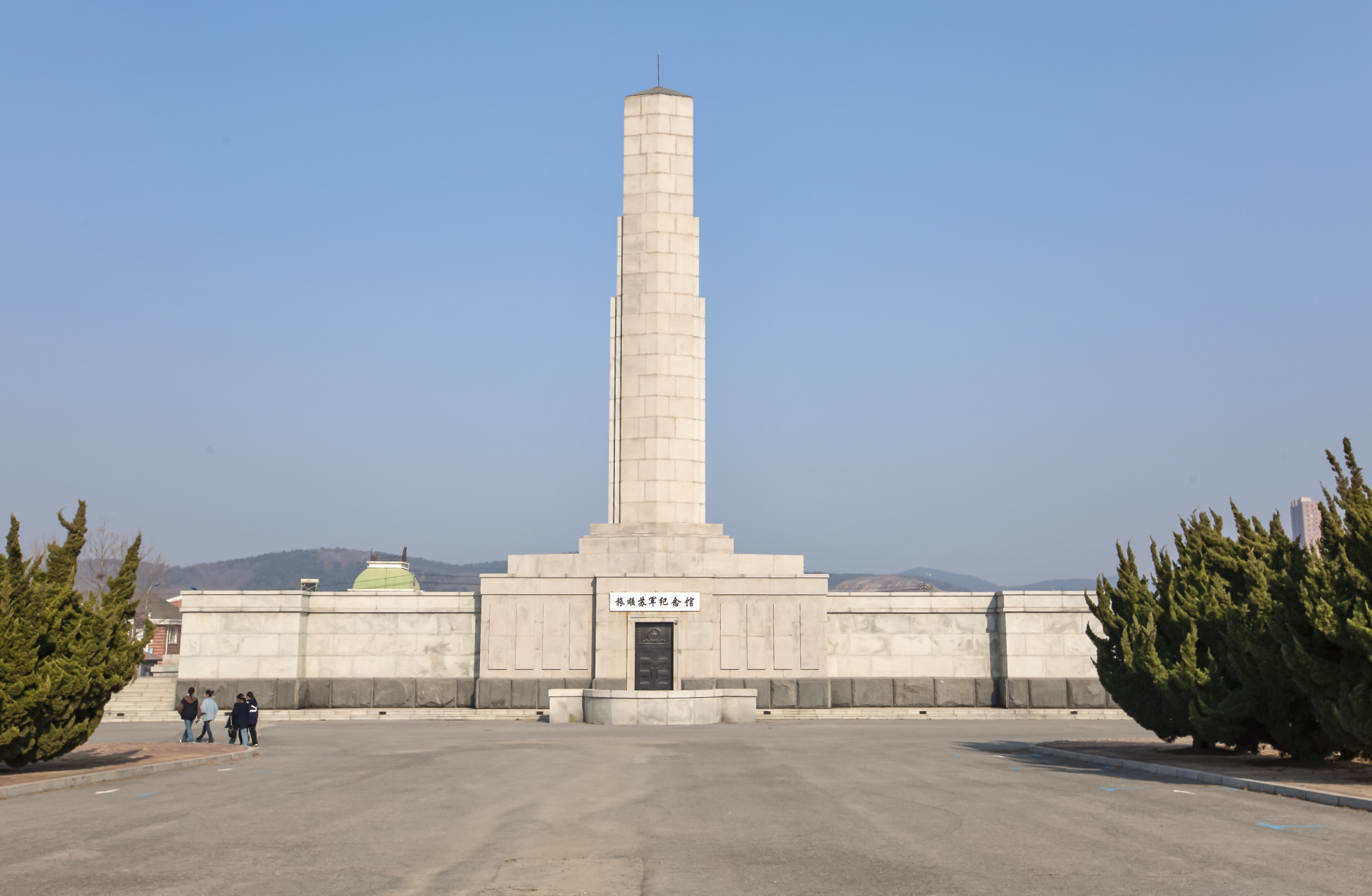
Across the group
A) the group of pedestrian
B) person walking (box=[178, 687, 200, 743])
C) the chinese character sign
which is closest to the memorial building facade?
the chinese character sign

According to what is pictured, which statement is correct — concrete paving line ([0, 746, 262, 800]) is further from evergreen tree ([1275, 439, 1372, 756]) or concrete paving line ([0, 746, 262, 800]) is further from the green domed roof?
the green domed roof

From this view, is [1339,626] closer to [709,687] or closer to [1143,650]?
[1143,650]

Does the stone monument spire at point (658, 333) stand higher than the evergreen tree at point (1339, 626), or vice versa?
the stone monument spire at point (658, 333)

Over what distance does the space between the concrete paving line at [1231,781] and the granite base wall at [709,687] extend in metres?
18.9

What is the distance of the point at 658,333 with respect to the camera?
46750 mm

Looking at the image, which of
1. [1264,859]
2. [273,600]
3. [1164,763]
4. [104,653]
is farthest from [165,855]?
[273,600]

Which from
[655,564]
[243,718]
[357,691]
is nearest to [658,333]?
[655,564]

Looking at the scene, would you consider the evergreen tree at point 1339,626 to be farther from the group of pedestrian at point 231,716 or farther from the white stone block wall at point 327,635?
the white stone block wall at point 327,635

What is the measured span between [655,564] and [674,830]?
29.4m

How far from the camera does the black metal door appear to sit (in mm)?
44312

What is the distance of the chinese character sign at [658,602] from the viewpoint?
44.3 meters

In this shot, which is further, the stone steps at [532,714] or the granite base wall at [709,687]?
the granite base wall at [709,687]

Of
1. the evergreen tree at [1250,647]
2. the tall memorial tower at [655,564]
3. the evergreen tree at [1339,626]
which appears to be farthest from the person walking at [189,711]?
the evergreen tree at [1339,626]

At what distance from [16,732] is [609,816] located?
12.1 meters
